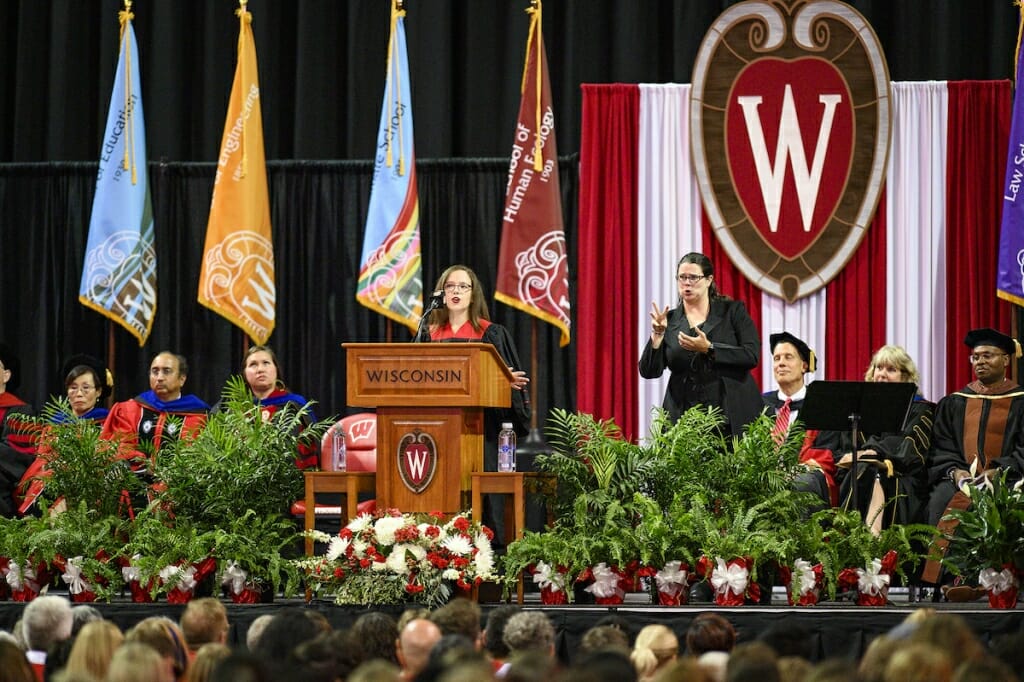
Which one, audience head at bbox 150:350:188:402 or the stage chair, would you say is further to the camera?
audience head at bbox 150:350:188:402

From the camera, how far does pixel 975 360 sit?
8133 mm

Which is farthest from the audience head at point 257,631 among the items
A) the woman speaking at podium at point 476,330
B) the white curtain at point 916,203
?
the white curtain at point 916,203

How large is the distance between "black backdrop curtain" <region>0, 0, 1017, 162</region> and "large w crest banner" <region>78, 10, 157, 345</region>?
658 millimetres

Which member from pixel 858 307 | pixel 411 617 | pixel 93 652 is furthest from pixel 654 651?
pixel 858 307

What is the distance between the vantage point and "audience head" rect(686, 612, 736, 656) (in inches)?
181

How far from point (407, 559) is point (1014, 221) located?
17.0 ft

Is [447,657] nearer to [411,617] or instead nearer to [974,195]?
[411,617]

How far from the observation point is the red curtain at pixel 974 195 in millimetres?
10031

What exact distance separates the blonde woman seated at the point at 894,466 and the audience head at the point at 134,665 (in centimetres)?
462

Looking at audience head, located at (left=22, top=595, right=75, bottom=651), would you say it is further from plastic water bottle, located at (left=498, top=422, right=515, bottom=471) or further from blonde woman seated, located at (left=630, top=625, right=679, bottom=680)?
plastic water bottle, located at (left=498, top=422, right=515, bottom=471)

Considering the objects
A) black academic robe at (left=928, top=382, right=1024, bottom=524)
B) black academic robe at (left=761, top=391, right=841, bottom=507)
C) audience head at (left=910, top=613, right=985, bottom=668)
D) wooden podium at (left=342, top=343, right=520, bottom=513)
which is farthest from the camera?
black academic robe at (left=928, top=382, right=1024, bottom=524)

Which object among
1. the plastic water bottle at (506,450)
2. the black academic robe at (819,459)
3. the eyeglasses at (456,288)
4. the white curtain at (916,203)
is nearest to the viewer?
the plastic water bottle at (506,450)

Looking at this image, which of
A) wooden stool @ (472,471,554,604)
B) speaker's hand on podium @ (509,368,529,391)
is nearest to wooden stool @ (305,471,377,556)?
wooden stool @ (472,471,554,604)

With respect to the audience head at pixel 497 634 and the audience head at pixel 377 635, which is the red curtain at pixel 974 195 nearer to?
the audience head at pixel 497 634
